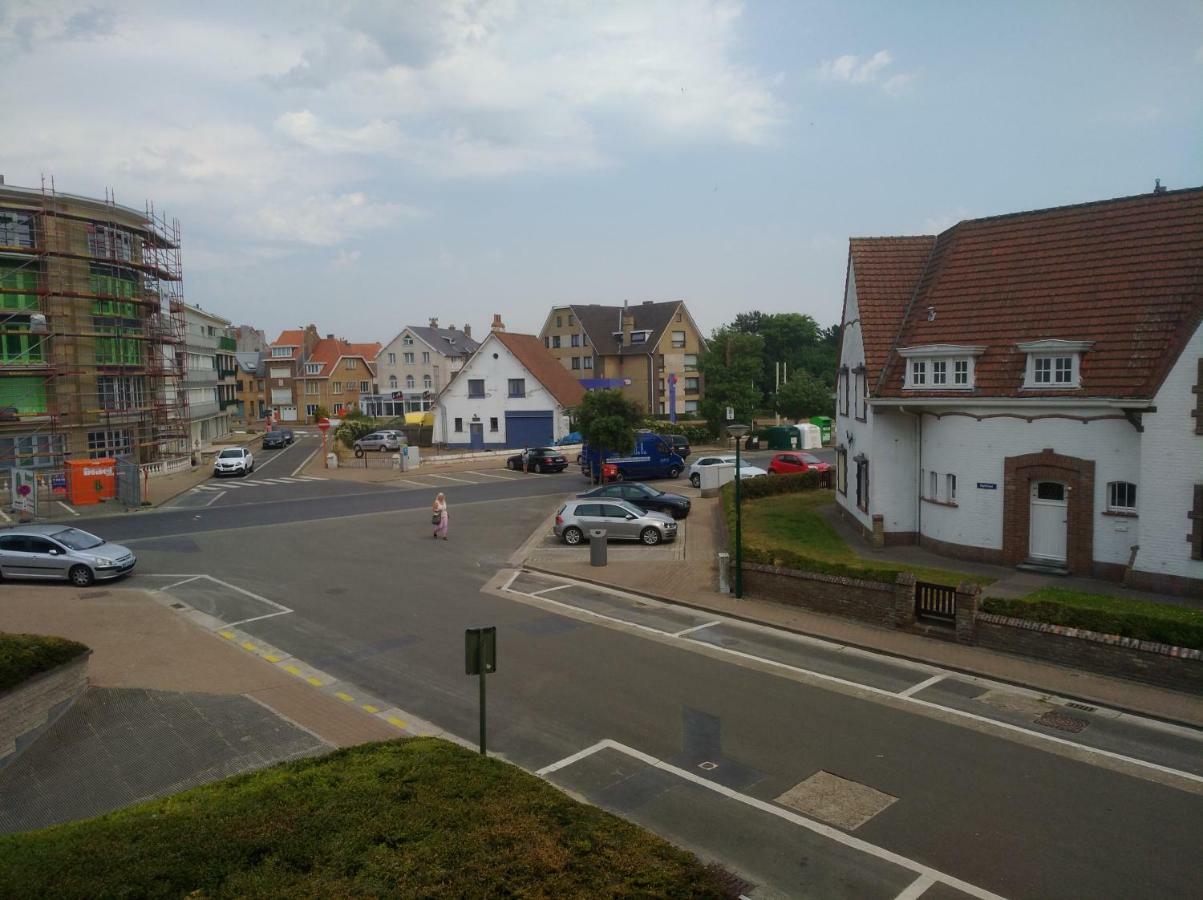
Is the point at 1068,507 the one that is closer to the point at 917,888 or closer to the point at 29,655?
the point at 917,888

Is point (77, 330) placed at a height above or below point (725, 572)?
above

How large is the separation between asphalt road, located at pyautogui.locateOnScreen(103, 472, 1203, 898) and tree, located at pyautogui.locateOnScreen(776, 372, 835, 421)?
5074 cm

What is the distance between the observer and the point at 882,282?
2559 cm

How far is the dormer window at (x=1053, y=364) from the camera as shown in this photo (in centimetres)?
1981

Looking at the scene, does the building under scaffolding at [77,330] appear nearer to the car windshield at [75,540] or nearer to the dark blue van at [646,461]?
the car windshield at [75,540]

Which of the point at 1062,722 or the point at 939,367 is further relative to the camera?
the point at 939,367

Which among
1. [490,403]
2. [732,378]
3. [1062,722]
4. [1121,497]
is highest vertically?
[732,378]

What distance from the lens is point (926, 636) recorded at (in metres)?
17.1

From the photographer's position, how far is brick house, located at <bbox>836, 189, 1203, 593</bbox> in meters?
18.1

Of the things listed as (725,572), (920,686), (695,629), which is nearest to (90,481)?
(725,572)

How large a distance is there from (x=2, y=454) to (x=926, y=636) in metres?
42.4

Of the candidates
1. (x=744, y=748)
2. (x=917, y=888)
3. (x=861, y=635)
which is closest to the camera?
(x=917, y=888)

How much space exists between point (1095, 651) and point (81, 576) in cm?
2411

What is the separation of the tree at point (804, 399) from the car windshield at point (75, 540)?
177ft
